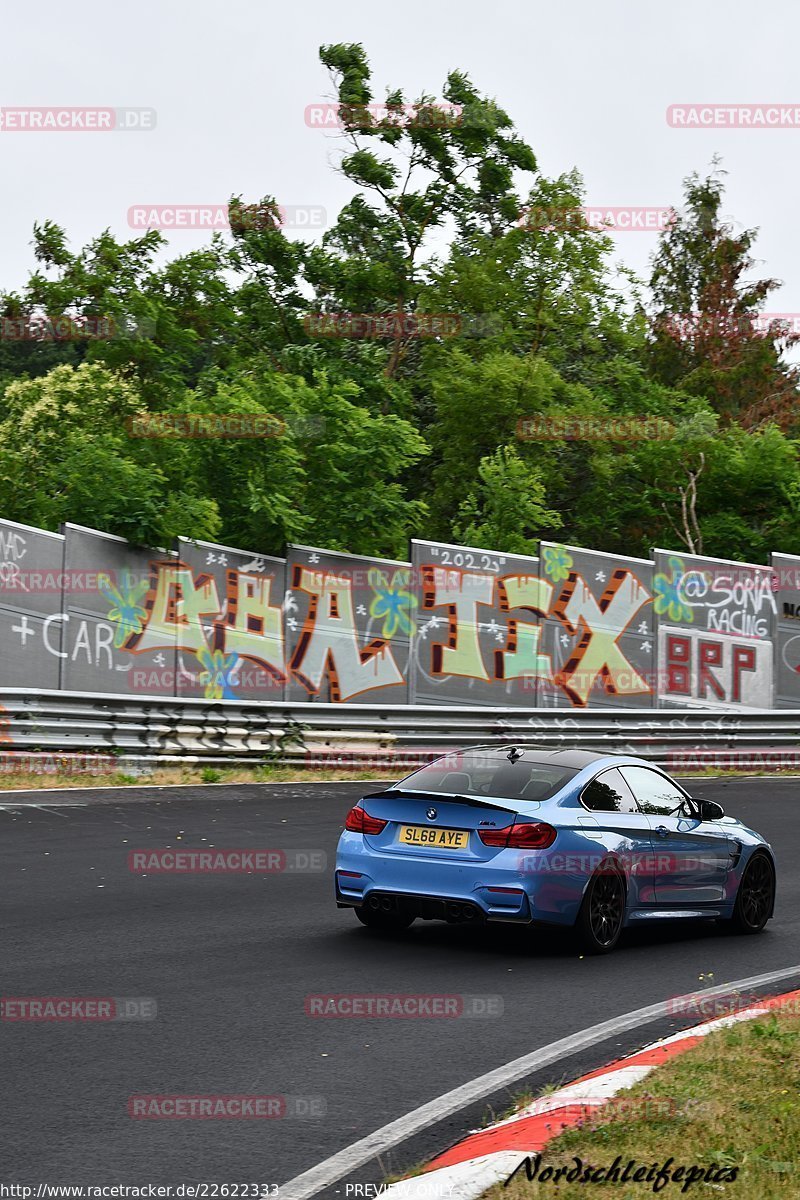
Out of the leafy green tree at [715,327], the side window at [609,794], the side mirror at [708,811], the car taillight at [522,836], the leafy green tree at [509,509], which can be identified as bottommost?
the side mirror at [708,811]

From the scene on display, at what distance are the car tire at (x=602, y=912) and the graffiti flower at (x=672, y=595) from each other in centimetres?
1676

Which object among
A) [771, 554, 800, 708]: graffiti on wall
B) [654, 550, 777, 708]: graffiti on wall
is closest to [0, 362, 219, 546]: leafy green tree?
[654, 550, 777, 708]: graffiti on wall

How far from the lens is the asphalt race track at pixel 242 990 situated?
590 centimetres

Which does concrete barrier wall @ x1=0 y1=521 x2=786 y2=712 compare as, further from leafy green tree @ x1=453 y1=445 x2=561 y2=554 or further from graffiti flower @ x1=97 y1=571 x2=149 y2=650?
leafy green tree @ x1=453 y1=445 x2=561 y2=554

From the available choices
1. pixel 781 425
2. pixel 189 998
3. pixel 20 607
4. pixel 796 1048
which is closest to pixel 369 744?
pixel 20 607

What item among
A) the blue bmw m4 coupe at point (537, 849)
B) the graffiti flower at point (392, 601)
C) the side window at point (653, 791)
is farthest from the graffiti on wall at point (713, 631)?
the blue bmw m4 coupe at point (537, 849)

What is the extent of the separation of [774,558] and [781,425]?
21418 millimetres

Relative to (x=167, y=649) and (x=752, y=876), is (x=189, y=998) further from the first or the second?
(x=167, y=649)

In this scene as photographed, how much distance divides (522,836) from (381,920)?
157 centimetres

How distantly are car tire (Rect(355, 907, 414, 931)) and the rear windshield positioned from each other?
3.09ft

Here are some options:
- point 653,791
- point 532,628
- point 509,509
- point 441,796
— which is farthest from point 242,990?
point 509,509

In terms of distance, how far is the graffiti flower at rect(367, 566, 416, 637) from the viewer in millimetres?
24062

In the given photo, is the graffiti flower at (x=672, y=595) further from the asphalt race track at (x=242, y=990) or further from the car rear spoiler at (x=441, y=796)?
the car rear spoiler at (x=441, y=796)

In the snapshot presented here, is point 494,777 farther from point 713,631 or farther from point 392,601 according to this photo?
point 713,631
